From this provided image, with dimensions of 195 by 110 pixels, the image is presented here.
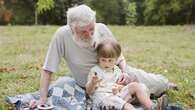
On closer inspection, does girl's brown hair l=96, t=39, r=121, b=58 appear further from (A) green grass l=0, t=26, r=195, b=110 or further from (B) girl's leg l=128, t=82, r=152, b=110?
(A) green grass l=0, t=26, r=195, b=110

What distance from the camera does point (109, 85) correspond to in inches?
180

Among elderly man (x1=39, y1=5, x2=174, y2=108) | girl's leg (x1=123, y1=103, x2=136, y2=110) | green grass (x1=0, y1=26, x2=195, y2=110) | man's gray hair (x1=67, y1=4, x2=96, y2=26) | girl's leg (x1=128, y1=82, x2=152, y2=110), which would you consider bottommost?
green grass (x1=0, y1=26, x2=195, y2=110)

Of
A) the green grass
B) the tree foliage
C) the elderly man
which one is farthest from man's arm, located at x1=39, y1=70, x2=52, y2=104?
the tree foliage

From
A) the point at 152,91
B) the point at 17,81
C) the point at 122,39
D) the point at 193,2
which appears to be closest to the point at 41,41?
the point at 122,39

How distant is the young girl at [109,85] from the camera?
14.7 feet

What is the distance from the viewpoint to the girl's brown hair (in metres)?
4.49

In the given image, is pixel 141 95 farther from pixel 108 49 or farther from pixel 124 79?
pixel 108 49

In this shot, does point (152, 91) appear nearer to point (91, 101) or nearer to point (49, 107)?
point (91, 101)

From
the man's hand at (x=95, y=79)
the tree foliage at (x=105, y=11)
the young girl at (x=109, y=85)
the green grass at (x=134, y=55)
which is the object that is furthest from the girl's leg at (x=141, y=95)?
the tree foliage at (x=105, y=11)

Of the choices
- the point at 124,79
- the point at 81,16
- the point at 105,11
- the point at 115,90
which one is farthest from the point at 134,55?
the point at 105,11

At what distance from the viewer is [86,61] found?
4.73 meters

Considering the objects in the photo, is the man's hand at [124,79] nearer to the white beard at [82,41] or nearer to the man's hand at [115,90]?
the man's hand at [115,90]

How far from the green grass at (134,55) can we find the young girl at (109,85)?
876 millimetres

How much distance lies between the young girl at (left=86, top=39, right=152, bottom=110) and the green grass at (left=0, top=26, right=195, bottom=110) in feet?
2.87
